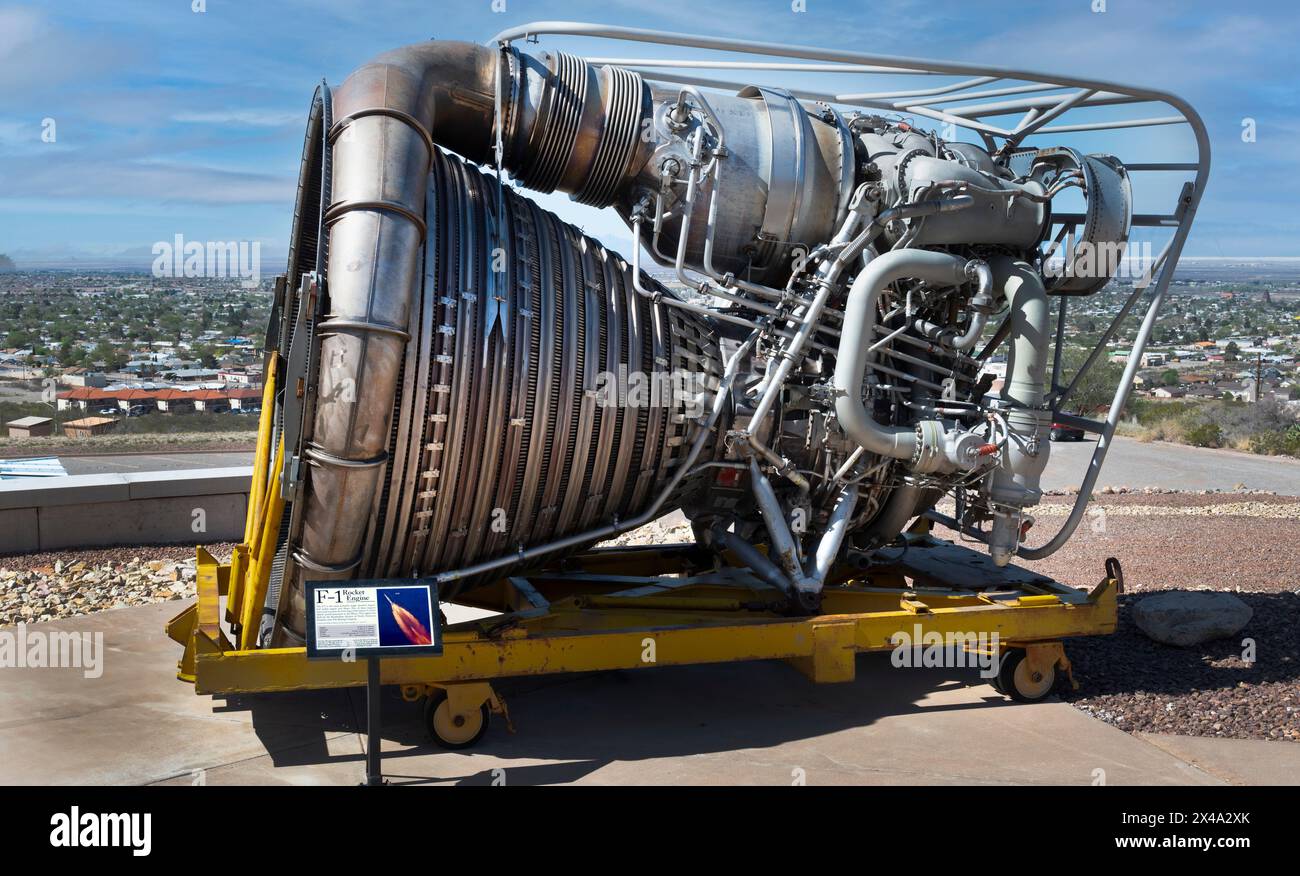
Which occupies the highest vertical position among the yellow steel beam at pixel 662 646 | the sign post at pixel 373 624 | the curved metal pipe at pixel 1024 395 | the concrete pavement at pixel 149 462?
the curved metal pipe at pixel 1024 395

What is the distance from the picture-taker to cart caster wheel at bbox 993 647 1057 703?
6605 mm

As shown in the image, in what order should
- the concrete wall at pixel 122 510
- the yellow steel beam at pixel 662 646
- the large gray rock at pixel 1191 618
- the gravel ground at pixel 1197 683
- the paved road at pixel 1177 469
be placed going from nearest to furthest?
the yellow steel beam at pixel 662 646 → the gravel ground at pixel 1197 683 → the large gray rock at pixel 1191 618 → the concrete wall at pixel 122 510 → the paved road at pixel 1177 469

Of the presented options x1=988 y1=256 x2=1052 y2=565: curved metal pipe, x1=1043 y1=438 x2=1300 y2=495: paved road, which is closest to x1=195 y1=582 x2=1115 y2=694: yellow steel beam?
x1=988 y1=256 x2=1052 y2=565: curved metal pipe

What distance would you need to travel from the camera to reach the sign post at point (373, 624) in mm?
4750

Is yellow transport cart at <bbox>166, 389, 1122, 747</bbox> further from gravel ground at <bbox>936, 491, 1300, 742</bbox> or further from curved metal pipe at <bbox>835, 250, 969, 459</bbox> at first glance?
curved metal pipe at <bbox>835, 250, 969, 459</bbox>

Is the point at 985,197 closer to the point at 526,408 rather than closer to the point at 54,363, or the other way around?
the point at 526,408

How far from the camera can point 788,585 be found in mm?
6375

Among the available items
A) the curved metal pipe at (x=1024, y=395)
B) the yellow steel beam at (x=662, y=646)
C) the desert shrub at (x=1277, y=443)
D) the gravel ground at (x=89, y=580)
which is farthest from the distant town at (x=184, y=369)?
the yellow steel beam at (x=662, y=646)

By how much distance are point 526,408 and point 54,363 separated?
2754cm

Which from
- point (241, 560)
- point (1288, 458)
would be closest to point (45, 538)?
point (241, 560)

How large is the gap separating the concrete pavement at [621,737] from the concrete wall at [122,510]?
3.12 m

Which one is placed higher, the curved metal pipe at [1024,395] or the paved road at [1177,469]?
the curved metal pipe at [1024,395]

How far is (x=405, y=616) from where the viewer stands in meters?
4.86

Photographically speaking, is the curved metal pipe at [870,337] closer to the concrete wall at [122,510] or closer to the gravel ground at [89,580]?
the gravel ground at [89,580]
